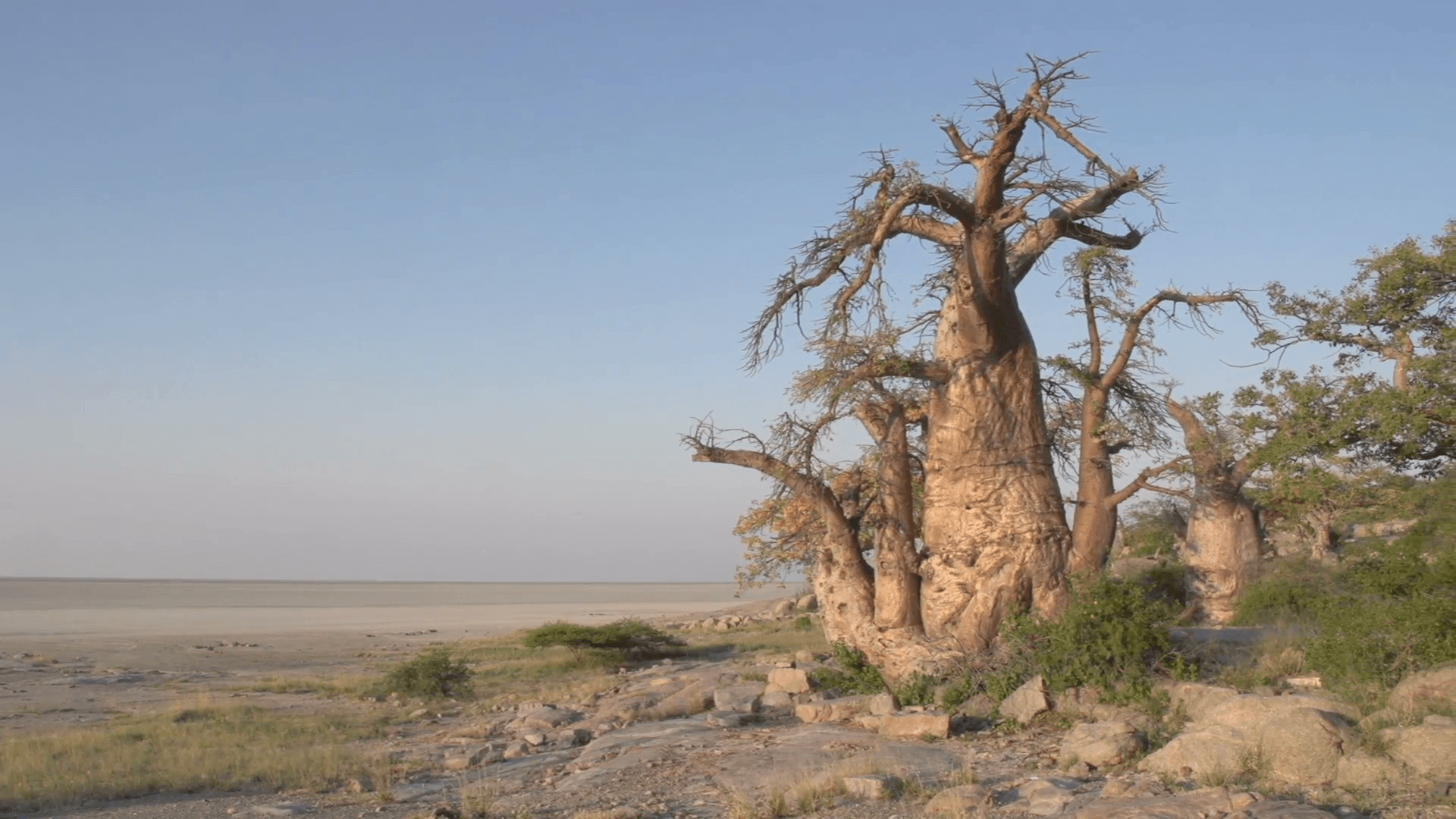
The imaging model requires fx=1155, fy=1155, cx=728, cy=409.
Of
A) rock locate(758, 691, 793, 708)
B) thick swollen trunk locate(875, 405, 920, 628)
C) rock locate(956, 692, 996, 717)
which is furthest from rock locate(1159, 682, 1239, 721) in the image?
rock locate(758, 691, 793, 708)

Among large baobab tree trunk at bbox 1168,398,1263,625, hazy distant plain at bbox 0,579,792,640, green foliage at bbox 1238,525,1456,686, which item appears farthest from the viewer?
hazy distant plain at bbox 0,579,792,640

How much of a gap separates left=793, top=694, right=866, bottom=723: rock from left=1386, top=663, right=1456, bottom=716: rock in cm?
476

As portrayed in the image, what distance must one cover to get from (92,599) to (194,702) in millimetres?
73100

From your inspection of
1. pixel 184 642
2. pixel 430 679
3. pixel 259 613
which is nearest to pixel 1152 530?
pixel 430 679

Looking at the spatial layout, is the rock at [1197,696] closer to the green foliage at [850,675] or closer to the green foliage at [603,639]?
the green foliage at [850,675]

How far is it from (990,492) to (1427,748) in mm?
5017

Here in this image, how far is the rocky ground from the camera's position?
7.24 meters

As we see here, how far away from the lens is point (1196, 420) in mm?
14812

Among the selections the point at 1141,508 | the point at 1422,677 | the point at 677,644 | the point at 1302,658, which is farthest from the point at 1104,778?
the point at 1141,508

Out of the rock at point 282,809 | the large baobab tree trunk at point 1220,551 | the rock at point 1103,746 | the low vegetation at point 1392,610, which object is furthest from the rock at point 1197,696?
the large baobab tree trunk at point 1220,551

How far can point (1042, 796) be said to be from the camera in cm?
740

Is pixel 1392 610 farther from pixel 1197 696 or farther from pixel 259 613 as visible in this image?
pixel 259 613

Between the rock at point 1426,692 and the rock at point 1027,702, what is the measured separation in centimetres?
281

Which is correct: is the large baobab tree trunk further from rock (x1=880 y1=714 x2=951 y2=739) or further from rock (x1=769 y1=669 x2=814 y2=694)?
rock (x1=880 y1=714 x2=951 y2=739)
